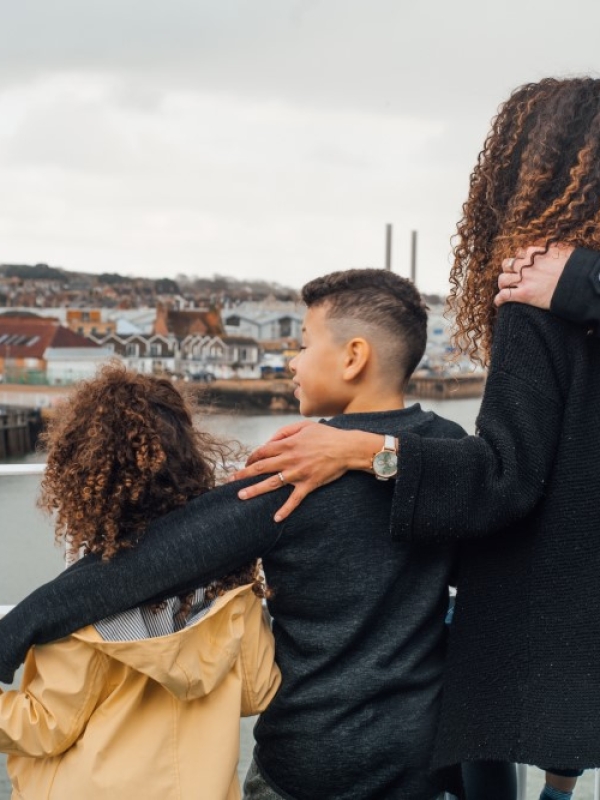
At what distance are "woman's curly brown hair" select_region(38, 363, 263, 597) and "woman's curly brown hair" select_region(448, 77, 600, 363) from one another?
38 cm

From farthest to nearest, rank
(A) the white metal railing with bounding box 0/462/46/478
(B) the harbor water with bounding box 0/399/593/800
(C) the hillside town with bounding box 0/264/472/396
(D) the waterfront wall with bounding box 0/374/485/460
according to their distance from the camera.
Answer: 1. (C) the hillside town with bounding box 0/264/472/396
2. (D) the waterfront wall with bounding box 0/374/485/460
3. (B) the harbor water with bounding box 0/399/593/800
4. (A) the white metal railing with bounding box 0/462/46/478

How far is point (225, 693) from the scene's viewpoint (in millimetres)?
1007

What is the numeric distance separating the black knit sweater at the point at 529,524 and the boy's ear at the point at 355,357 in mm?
109

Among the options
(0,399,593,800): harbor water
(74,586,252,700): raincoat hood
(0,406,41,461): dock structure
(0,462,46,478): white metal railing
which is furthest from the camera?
(0,406,41,461): dock structure

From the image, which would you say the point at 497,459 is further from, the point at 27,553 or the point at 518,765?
the point at 27,553

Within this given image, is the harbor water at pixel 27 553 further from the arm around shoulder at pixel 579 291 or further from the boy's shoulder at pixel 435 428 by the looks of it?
the arm around shoulder at pixel 579 291

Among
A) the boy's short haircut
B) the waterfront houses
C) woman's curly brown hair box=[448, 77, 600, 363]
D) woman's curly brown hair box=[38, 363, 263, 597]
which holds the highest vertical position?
woman's curly brown hair box=[448, 77, 600, 363]

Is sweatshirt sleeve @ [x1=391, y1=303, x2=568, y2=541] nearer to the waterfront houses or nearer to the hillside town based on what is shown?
the hillside town

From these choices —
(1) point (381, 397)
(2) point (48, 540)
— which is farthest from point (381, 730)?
(2) point (48, 540)

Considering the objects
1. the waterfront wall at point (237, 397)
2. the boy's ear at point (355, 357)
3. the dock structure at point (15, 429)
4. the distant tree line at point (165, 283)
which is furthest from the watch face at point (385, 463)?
the dock structure at point (15, 429)

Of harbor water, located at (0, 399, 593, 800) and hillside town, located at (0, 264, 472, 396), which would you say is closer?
harbor water, located at (0, 399, 593, 800)

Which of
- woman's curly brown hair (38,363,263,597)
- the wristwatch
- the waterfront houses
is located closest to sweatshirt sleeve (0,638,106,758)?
woman's curly brown hair (38,363,263,597)

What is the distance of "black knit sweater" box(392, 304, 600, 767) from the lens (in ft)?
3.20

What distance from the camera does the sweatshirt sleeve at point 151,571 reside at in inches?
37.9
